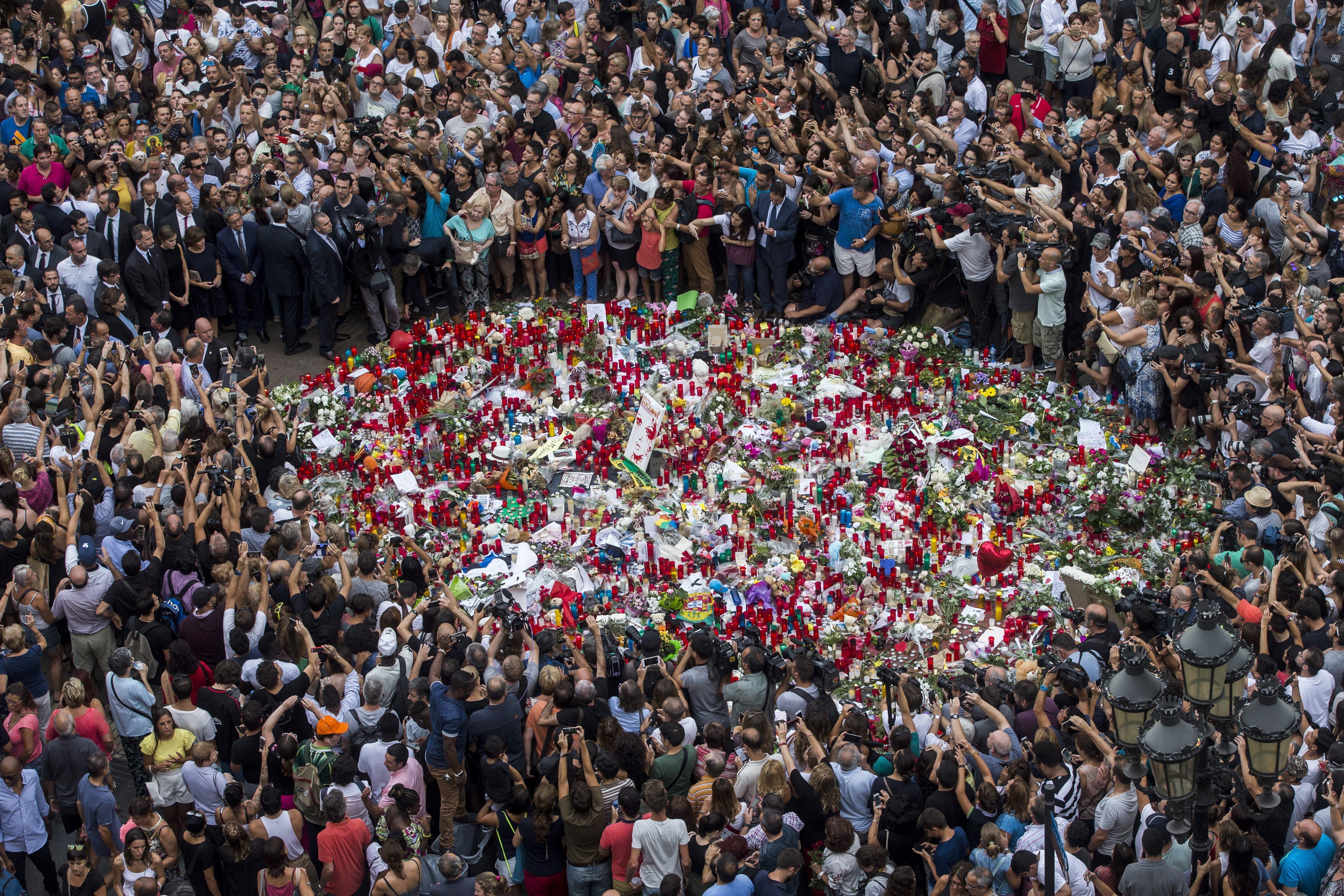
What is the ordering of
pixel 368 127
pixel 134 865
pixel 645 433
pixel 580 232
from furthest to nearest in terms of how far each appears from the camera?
pixel 368 127 → pixel 580 232 → pixel 645 433 → pixel 134 865

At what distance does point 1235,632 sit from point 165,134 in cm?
1428

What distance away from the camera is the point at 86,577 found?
13.4 meters

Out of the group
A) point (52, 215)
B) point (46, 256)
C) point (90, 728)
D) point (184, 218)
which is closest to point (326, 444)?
point (184, 218)

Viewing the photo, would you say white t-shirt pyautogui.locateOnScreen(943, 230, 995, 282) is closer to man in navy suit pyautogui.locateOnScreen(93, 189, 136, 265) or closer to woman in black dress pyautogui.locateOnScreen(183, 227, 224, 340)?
woman in black dress pyautogui.locateOnScreen(183, 227, 224, 340)

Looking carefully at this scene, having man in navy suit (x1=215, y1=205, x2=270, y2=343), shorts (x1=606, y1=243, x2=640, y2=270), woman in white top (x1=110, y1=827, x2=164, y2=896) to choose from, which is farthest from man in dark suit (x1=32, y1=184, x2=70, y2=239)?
woman in white top (x1=110, y1=827, x2=164, y2=896)

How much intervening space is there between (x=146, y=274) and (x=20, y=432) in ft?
11.3

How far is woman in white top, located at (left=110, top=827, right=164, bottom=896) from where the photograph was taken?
10711 millimetres

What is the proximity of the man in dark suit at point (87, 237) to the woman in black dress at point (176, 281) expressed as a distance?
59 centimetres

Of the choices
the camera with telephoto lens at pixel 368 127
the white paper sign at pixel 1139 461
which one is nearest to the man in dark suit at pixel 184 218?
the camera with telephoto lens at pixel 368 127

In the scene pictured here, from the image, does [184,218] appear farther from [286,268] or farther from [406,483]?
[406,483]

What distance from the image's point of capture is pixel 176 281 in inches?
723

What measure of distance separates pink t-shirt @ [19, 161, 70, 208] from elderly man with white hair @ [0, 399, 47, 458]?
4619 mm

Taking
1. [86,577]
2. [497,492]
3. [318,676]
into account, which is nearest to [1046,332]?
[497,492]

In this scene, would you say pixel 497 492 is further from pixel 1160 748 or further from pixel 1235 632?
pixel 1160 748
